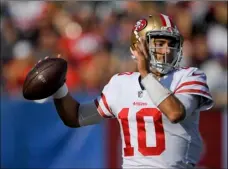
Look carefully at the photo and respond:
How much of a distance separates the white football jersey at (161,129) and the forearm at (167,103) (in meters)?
0.14

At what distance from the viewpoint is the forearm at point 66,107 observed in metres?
3.95

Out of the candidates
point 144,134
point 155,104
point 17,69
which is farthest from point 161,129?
point 17,69

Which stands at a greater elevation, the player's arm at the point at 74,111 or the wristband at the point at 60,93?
the wristband at the point at 60,93

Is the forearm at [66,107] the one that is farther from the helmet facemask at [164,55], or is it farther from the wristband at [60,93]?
the helmet facemask at [164,55]

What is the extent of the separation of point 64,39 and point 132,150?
4231 millimetres

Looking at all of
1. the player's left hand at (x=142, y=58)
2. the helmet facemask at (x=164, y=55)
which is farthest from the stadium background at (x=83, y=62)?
the player's left hand at (x=142, y=58)

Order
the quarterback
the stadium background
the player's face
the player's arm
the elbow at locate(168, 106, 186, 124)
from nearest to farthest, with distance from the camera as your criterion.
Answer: the elbow at locate(168, 106, 186, 124), the quarterback, the player's face, the player's arm, the stadium background

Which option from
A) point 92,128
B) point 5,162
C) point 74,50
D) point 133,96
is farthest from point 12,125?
point 133,96

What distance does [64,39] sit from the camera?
25.1 ft

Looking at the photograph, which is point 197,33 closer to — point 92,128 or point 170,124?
point 92,128

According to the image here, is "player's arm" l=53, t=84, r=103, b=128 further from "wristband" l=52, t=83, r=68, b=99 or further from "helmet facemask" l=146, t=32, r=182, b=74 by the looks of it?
"helmet facemask" l=146, t=32, r=182, b=74

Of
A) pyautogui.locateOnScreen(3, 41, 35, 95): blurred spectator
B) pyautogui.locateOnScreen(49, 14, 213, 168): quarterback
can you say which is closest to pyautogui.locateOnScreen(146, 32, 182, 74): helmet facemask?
pyautogui.locateOnScreen(49, 14, 213, 168): quarterback

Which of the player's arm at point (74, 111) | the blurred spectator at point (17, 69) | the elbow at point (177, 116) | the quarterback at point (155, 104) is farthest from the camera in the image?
the blurred spectator at point (17, 69)

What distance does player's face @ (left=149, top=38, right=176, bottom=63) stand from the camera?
3.55 meters
